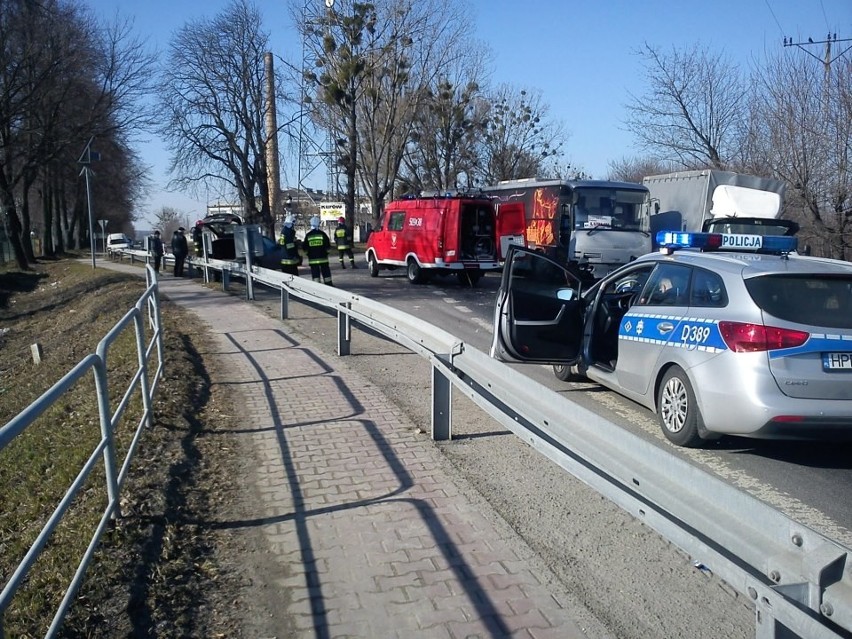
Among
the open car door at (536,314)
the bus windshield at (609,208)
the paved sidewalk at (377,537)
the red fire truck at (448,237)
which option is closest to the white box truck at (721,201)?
the bus windshield at (609,208)

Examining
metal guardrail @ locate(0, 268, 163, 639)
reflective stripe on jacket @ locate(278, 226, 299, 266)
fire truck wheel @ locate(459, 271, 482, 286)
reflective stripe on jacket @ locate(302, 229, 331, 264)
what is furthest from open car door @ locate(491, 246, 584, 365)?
fire truck wheel @ locate(459, 271, 482, 286)

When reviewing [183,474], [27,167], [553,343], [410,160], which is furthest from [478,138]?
[183,474]

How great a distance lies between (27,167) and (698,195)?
24.4m

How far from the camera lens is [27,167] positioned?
2909 cm

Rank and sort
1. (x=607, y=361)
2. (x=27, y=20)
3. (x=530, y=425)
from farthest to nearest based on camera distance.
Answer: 1. (x=27, y=20)
2. (x=607, y=361)
3. (x=530, y=425)

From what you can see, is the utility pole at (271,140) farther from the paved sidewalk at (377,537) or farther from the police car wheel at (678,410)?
the police car wheel at (678,410)

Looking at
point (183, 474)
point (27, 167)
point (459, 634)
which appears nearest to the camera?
point (459, 634)

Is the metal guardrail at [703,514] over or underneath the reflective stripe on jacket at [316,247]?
underneath

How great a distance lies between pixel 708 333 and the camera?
590 cm

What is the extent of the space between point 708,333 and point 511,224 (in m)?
16.5

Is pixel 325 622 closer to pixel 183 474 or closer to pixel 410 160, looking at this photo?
pixel 183 474

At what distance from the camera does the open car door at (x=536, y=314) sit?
25.1ft

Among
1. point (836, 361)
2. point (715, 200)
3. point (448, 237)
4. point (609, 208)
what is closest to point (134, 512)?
point (836, 361)

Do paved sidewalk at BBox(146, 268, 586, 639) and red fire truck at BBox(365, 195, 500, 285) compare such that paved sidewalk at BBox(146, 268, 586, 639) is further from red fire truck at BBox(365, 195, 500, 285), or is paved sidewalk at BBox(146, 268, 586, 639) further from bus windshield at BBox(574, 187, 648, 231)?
bus windshield at BBox(574, 187, 648, 231)
